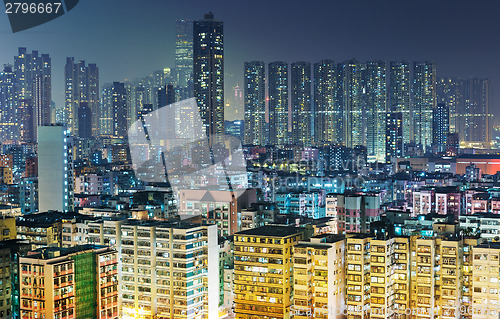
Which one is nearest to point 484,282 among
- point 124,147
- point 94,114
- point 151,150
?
point 151,150

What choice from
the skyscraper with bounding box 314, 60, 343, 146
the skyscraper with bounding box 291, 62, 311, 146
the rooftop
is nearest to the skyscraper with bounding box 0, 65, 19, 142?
the skyscraper with bounding box 291, 62, 311, 146

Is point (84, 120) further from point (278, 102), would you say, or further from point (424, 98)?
point (424, 98)

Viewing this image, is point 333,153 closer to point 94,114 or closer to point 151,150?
point 151,150

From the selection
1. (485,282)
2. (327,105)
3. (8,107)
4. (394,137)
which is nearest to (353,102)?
(327,105)

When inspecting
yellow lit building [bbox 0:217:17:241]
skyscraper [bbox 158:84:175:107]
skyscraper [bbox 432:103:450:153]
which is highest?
skyscraper [bbox 158:84:175:107]

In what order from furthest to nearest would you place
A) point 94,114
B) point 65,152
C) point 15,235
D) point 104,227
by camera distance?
point 94,114 → point 65,152 → point 15,235 → point 104,227

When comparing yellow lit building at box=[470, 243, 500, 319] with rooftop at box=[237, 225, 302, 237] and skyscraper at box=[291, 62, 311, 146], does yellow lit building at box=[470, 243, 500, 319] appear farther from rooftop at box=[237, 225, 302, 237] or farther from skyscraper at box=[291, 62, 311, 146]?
skyscraper at box=[291, 62, 311, 146]

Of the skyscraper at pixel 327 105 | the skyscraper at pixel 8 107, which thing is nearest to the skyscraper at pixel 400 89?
the skyscraper at pixel 327 105
